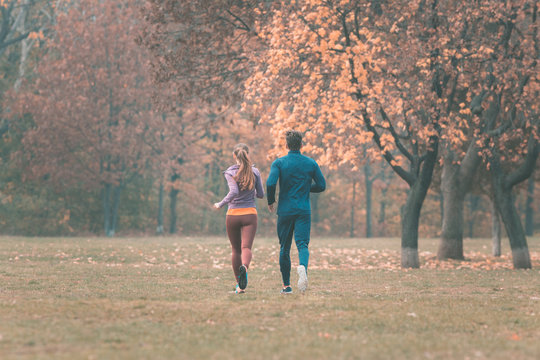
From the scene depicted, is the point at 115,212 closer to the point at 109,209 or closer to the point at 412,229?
the point at 109,209

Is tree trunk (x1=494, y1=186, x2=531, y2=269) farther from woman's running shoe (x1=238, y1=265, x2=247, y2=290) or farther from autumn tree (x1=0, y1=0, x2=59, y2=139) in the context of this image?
autumn tree (x1=0, y1=0, x2=59, y2=139)

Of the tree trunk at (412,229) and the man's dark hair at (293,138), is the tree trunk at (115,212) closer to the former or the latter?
the tree trunk at (412,229)

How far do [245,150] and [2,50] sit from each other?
3255 cm

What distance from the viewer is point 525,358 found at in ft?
20.6

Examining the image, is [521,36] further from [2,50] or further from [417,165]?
[2,50]

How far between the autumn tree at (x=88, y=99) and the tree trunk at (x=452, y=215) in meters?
20.0

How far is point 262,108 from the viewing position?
18.4 meters

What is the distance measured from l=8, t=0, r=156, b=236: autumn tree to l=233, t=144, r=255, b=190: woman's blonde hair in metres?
27.3

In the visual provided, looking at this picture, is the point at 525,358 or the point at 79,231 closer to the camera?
the point at 525,358

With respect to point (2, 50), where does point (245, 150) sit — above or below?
below

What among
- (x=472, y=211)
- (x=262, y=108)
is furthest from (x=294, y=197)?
(x=472, y=211)

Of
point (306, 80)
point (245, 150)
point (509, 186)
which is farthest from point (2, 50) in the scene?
point (245, 150)

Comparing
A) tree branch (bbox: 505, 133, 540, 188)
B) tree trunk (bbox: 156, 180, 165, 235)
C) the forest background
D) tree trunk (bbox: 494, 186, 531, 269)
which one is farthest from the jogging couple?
tree trunk (bbox: 156, 180, 165, 235)

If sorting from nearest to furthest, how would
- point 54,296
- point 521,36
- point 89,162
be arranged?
point 54,296, point 521,36, point 89,162
